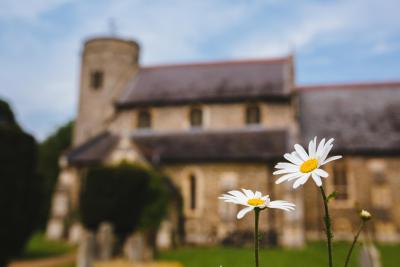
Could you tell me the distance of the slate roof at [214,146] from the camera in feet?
70.1

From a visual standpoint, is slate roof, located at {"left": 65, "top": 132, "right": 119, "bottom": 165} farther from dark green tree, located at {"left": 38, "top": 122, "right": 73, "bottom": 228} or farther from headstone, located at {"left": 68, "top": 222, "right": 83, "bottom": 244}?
dark green tree, located at {"left": 38, "top": 122, "right": 73, "bottom": 228}

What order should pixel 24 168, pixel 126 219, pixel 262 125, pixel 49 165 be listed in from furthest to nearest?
pixel 49 165, pixel 262 125, pixel 126 219, pixel 24 168

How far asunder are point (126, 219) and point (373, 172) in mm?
12928

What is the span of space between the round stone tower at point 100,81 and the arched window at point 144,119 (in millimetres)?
2450

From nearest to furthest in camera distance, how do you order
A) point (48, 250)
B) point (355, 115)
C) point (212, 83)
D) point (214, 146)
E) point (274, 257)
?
point (274, 257) < point (48, 250) < point (214, 146) < point (355, 115) < point (212, 83)

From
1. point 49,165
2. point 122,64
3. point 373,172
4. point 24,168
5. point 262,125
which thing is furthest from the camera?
point 49,165

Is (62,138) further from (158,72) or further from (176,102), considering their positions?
(176,102)

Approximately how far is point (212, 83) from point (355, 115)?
8587 millimetres

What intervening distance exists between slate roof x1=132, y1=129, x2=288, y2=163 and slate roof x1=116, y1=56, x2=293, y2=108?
221 centimetres

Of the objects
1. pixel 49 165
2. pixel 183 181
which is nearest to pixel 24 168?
pixel 183 181

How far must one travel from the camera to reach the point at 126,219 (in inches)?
664

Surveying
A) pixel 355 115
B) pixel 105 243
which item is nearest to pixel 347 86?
pixel 355 115

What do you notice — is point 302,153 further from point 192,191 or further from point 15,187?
point 192,191

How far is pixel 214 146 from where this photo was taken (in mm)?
22562
